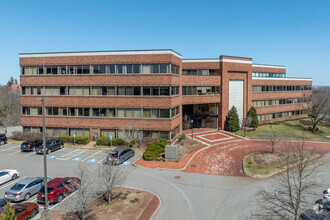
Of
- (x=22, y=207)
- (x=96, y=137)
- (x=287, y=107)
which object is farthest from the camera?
(x=287, y=107)

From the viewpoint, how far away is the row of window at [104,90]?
36.6m

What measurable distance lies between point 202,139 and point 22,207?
2942 cm

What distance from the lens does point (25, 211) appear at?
1667cm

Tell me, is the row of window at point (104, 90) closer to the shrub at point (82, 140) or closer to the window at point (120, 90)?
the window at point (120, 90)

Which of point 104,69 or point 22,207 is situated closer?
point 22,207

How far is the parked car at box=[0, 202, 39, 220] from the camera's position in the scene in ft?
53.1

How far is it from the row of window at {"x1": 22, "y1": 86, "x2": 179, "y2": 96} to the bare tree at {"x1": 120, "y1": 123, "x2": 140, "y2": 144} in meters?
5.30

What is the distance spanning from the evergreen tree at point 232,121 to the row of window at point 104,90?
563 inches

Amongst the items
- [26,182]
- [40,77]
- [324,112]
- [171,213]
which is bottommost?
[171,213]

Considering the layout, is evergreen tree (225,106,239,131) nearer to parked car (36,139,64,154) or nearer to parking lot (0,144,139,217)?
parking lot (0,144,139,217)

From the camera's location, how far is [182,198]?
20.1 m

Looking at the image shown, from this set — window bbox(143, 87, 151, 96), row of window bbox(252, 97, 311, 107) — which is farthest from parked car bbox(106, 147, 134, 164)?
row of window bbox(252, 97, 311, 107)

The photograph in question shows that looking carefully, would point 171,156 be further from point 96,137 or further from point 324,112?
point 324,112

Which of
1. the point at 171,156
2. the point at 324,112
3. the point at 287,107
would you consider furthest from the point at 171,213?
the point at 287,107
